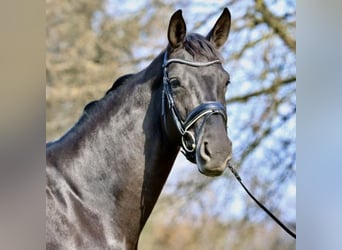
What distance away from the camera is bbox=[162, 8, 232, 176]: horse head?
1472 millimetres

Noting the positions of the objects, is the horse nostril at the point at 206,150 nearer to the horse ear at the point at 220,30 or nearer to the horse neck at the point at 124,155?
the horse neck at the point at 124,155

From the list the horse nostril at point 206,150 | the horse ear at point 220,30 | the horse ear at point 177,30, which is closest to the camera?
the horse nostril at point 206,150

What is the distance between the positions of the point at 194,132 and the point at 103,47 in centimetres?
45

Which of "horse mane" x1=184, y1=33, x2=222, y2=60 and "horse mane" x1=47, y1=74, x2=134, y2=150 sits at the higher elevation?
"horse mane" x1=184, y1=33, x2=222, y2=60

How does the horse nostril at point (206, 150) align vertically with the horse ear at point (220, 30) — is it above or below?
below

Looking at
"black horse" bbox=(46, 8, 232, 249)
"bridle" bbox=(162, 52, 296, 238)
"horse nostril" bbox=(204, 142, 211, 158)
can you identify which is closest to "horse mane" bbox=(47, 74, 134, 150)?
"black horse" bbox=(46, 8, 232, 249)

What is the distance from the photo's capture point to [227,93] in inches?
74.8

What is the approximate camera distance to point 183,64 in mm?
1537

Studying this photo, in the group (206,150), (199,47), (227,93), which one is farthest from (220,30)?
(206,150)

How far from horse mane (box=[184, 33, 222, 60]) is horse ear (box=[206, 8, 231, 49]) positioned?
73 mm

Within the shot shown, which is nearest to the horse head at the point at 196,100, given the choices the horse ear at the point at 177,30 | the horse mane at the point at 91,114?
the horse ear at the point at 177,30

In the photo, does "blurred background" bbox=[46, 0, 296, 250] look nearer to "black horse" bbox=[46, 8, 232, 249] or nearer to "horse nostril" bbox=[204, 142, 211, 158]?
"black horse" bbox=[46, 8, 232, 249]

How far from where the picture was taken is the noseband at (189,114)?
4.86 ft
